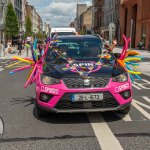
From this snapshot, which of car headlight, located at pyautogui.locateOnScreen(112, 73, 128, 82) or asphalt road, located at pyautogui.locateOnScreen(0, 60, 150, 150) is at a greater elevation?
car headlight, located at pyautogui.locateOnScreen(112, 73, 128, 82)

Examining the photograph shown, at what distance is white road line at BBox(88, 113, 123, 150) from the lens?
4598 mm

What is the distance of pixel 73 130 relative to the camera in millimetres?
5430

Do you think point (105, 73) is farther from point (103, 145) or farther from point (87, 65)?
point (103, 145)

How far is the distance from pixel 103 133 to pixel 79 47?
2647 millimetres

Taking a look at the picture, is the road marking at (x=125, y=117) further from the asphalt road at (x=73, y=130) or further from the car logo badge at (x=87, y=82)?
the car logo badge at (x=87, y=82)

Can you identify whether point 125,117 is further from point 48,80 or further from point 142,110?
point 48,80

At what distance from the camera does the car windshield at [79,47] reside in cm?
711

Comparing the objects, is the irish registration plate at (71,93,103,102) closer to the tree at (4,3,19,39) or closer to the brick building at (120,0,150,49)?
the brick building at (120,0,150,49)

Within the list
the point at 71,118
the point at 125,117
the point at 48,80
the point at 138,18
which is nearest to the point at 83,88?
the point at 48,80

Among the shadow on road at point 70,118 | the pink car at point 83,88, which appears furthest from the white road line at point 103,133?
the pink car at point 83,88

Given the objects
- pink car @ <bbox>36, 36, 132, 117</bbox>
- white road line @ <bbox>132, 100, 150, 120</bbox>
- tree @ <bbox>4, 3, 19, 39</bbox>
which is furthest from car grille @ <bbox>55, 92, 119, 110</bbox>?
tree @ <bbox>4, 3, 19, 39</bbox>

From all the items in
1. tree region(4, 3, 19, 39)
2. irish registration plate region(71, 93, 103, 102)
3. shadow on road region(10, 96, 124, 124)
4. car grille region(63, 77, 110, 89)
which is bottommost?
shadow on road region(10, 96, 124, 124)

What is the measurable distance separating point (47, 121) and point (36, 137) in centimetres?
98

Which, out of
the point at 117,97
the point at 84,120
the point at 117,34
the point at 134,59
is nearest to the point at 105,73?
the point at 117,97
